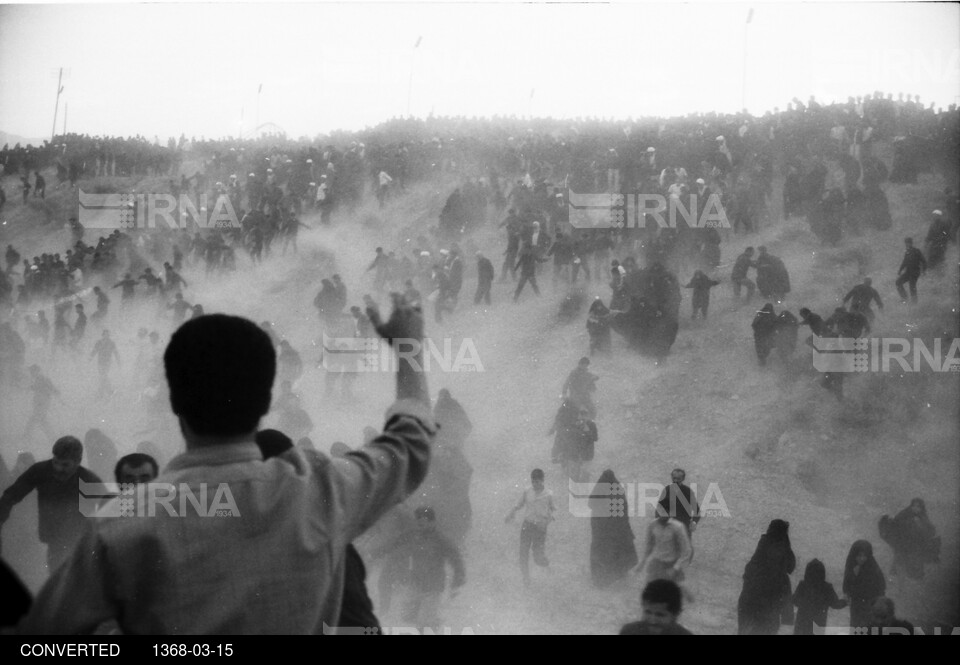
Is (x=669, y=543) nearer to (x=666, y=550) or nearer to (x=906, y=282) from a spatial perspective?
(x=666, y=550)

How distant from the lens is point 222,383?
4.77 ft

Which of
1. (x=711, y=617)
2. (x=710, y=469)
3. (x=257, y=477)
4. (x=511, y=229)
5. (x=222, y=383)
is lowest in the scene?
(x=711, y=617)

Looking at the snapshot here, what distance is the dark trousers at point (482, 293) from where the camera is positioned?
8.09m

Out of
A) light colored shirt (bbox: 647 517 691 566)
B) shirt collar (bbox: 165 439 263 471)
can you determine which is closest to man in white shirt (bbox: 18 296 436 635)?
shirt collar (bbox: 165 439 263 471)

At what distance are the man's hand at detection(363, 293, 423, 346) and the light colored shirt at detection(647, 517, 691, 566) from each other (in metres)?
4.21

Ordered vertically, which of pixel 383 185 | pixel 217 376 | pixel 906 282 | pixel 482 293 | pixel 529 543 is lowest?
pixel 529 543

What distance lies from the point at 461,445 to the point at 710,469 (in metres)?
2.22

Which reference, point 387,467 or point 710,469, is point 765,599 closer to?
point 710,469

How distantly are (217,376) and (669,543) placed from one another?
452cm

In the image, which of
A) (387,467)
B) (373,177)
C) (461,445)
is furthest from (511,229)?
(387,467)

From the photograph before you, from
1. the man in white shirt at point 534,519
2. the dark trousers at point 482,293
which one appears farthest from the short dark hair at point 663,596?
the dark trousers at point 482,293

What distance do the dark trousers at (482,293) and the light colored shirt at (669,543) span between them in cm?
327

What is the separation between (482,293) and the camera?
26.8 feet

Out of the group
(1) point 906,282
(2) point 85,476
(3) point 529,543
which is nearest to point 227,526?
(2) point 85,476
